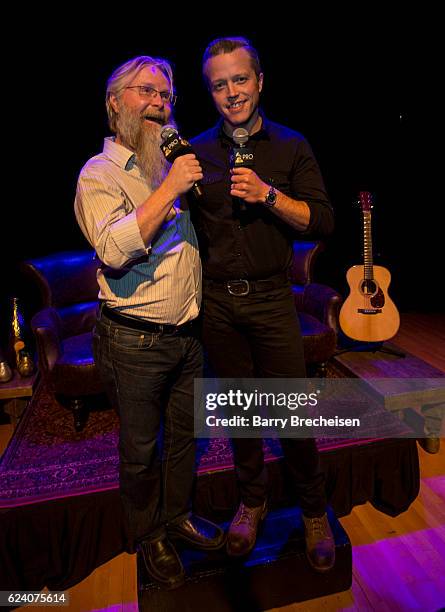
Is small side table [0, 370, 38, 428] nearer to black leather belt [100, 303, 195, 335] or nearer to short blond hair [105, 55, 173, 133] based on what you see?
black leather belt [100, 303, 195, 335]

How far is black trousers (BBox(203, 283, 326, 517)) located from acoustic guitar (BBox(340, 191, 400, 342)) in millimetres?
1862

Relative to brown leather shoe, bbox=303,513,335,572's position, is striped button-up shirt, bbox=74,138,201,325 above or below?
above

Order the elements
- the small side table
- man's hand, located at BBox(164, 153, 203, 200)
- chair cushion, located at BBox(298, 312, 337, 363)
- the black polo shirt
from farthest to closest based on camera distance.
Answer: chair cushion, located at BBox(298, 312, 337, 363), the small side table, the black polo shirt, man's hand, located at BBox(164, 153, 203, 200)

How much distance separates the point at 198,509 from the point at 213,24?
4.26 m

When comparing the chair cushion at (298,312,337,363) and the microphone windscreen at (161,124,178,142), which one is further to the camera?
the chair cushion at (298,312,337,363)

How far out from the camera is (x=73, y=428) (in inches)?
123

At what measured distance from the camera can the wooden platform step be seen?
1.82 m

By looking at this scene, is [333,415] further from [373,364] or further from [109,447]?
[109,447]

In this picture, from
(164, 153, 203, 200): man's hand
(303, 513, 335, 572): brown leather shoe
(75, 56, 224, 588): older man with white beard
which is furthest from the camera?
(303, 513, 335, 572): brown leather shoe

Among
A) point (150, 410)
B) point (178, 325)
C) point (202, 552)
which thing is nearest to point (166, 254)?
point (178, 325)

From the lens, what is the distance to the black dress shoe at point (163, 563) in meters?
1.80

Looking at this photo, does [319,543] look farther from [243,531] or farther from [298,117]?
[298,117]

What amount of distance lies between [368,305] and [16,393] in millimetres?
2998

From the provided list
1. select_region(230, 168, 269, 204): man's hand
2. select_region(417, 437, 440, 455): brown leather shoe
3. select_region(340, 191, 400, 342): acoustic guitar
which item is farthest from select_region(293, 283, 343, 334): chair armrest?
select_region(230, 168, 269, 204): man's hand
